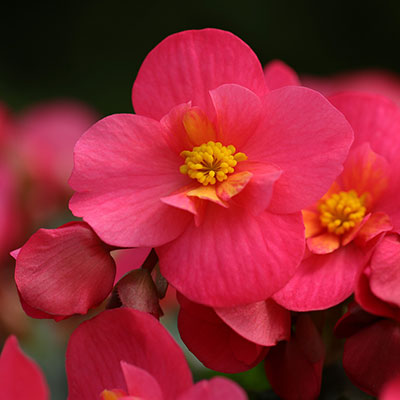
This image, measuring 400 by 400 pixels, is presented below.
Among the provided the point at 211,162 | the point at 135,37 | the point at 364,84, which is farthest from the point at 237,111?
the point at 135,37

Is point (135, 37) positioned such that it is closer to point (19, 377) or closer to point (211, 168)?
point (211, 168)

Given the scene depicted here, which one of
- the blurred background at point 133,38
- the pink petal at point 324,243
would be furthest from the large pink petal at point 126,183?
the blurred background at point 133,38

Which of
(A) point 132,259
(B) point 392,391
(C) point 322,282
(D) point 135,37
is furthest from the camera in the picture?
(D) point 135,37

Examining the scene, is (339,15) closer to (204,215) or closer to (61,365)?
(61,365)

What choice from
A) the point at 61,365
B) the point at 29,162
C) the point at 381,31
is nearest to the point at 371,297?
the point at 61,365

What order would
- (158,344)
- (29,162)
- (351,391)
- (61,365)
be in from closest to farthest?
(158,344) < (351,391) < (61,365) < (29,162)

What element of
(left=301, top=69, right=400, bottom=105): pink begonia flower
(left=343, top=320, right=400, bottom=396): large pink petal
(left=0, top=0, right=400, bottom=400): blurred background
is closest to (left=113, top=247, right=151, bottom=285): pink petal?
(left=343, top=320, right=400, bottom=396): large pink petal

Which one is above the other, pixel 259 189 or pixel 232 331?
pixel 259 189
